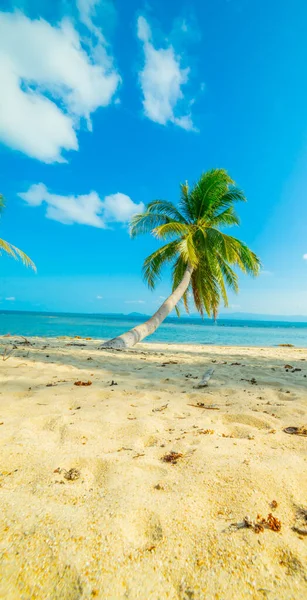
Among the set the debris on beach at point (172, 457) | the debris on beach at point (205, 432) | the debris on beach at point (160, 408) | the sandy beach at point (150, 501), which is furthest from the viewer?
the debris on beach at point (160, 408)

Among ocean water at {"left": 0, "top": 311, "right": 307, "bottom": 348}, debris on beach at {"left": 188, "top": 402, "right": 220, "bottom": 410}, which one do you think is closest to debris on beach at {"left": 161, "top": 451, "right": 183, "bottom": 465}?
Result: debris on beach at {"left": 188, "top": 402, "right": 220, "bottom": 410}

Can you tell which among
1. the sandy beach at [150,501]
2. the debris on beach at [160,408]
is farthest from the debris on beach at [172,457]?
the debris on beach at [160,408]

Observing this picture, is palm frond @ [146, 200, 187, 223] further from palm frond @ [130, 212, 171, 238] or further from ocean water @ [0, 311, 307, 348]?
ocean water @ [0, 311, 307, 348]

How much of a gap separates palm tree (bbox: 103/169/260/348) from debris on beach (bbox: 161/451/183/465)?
8870 mm

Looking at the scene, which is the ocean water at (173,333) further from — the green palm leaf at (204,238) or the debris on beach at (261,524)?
the debris on beach at (261,524)

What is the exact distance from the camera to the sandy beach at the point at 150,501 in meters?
1.00

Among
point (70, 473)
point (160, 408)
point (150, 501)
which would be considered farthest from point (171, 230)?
point (150, 501)

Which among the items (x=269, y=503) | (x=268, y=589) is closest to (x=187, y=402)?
(x=269, y=503)

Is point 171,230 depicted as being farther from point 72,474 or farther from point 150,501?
point 150,501

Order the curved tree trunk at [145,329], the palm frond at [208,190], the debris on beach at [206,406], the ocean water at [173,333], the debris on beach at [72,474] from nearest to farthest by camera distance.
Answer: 1. the debris on beach at [72,474]
2. the debris on beach at [206,406]
3. the curved tree trunk at [145,329]
4. the palm frond at [208,190]
5. the ocean water at [173,333]

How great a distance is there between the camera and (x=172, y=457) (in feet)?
6.18

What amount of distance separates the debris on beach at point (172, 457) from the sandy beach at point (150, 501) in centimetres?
1

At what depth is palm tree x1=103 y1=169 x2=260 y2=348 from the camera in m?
11.5

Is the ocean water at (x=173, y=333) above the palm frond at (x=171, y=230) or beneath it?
beneath
